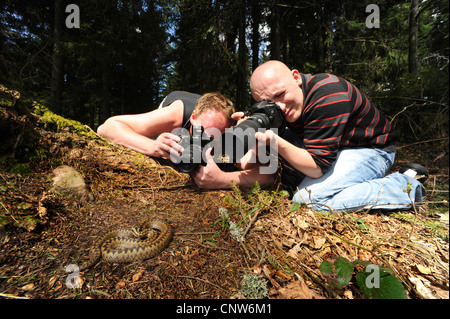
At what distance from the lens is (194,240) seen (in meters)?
1.64

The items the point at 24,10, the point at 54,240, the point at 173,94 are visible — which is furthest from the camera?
the point at 24,10

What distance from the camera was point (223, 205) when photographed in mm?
2148

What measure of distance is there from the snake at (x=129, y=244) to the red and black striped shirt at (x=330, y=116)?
1891 millimetres

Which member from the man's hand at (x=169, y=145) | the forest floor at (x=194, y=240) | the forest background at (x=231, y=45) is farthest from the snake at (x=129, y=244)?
the forest background at (x=231, y=45)

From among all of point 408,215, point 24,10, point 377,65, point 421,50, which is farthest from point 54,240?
point 421,50

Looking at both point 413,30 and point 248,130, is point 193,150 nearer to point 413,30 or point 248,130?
point 248,130

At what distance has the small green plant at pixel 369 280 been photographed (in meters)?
1.18

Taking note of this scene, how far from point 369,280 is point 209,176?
180 centimetres

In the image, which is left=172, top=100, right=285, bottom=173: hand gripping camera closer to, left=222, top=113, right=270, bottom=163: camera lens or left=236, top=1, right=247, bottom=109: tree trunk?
left=222, top=113, right=270, bottom=163: camera lens

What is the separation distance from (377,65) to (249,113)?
8192mm

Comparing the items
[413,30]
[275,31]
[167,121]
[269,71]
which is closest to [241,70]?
[275,31]

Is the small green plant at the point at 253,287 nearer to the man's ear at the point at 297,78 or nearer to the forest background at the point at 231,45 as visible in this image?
the man's ear at the point at 297,78
